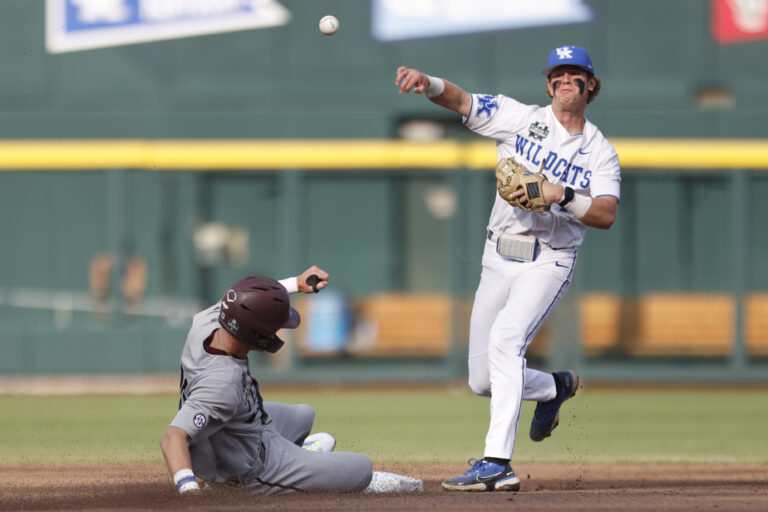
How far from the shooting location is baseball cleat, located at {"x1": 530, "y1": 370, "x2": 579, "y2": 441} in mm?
5277

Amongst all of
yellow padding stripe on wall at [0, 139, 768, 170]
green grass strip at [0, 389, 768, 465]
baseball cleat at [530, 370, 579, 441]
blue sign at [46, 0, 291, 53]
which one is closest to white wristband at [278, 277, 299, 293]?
baseball cleat at [530, 370, 579, 441]

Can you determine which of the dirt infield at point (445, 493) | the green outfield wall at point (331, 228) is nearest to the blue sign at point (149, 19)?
the green outfield wall at point (331, 228)

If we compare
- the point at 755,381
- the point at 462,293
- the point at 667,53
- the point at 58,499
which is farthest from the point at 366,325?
the point at 58,499

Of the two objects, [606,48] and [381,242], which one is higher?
[606,48]

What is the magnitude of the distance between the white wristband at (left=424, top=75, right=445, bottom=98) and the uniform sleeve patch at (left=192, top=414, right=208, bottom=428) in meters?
1.65

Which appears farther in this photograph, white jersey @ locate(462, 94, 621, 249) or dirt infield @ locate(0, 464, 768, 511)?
white jersey @ locate(462, 94, 621, 249)

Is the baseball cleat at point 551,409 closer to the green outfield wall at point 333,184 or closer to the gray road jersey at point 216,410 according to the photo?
the gray road jersey at point 216,410

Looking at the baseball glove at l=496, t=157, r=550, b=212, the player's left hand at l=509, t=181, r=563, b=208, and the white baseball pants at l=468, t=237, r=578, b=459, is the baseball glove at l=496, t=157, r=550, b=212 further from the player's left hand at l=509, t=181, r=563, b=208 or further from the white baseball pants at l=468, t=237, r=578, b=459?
the white baseball pants at l=468, t=237, r=578, b=459

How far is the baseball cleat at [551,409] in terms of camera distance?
208 inches

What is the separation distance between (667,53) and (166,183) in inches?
241

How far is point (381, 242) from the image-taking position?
539 inches

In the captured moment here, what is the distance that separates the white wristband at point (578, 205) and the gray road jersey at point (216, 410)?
1.39 meters

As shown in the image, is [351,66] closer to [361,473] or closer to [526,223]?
[526,223]

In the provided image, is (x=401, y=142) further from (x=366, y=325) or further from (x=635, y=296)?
(x=635, y=296)
